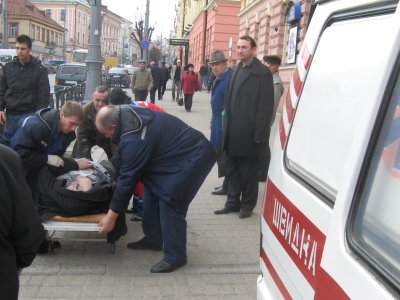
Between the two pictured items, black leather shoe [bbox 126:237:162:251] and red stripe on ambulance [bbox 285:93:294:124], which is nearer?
red stripe on ambulance [bbox 285:93:294:124]

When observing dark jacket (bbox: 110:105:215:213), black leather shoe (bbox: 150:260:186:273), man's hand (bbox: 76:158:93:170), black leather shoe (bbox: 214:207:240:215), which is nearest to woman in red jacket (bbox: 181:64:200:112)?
black leather shoe (bbox: 214:207:240:215)

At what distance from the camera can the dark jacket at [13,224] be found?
188 centimetres

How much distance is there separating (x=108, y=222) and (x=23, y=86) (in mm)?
3046

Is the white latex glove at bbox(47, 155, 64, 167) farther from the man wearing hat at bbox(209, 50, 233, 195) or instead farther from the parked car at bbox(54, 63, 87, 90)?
the parked car at bbox(54, 63, 87, 90)

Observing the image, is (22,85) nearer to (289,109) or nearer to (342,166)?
(289,109)

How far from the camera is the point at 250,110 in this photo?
504 centimetres

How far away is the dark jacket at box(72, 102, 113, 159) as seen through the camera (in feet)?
16.6

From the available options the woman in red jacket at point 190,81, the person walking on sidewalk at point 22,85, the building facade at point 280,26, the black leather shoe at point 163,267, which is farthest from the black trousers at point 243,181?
the woman in red jacket at point 190,81

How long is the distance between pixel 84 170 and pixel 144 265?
973mm

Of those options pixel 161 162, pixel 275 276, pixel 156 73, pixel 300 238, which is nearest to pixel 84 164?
pixel 161 162

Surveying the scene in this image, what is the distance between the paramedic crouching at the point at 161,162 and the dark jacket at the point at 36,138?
519mm

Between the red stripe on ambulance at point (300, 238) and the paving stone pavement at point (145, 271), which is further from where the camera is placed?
the paving stone pavement at point (145, 271)

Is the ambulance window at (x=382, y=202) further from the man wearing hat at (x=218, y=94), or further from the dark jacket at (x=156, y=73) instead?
the dark jacket at (x=156, y=73)

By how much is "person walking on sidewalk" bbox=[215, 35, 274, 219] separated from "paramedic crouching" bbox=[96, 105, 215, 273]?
3.94 feet
